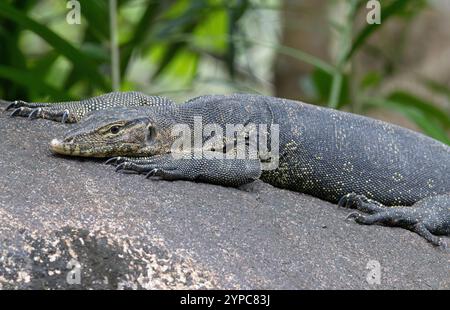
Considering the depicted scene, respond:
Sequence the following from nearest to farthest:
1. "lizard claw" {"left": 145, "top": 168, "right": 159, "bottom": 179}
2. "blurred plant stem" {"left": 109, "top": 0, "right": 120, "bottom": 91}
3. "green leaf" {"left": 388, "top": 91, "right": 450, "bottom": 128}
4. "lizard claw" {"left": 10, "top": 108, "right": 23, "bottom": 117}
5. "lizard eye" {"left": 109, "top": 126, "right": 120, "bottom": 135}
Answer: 1. "lizard claw" {"left": 145, "top": 168, "right": 159, "bottom": 179}
2. "lizard eye" {"left": 109, "top": 126, "right": 120, "bottom": 135}
3. "lizard claw" {"left": 10, "top": 108, "right": 23, "bottom": 117}
4. "blurred plant stem" {"left": 109, "top": 0, "right": 120, "bottom": 91}
5. "green leaf" {"left": 388, "top": 91, "right": 450, "bottom": 128}

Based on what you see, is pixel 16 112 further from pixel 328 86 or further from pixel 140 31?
pixel 328 86

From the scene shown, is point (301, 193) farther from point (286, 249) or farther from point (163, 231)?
point (163, 231)

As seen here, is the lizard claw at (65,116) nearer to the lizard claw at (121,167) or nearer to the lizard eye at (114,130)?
the lizard eye at (114,130)

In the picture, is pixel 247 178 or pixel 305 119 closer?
pixel 247 178

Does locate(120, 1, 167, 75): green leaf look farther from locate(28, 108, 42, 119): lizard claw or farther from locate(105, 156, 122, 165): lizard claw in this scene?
locate(105, 156, 122, 165): lizard claw

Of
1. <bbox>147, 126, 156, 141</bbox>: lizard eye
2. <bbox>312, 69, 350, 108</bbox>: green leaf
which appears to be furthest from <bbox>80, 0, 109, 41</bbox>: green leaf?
<bbox>312, 69, 350, 108</bbox>: green leaf

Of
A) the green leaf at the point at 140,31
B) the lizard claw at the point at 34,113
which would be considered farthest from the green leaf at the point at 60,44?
the lizard claw at the point at 34,113
